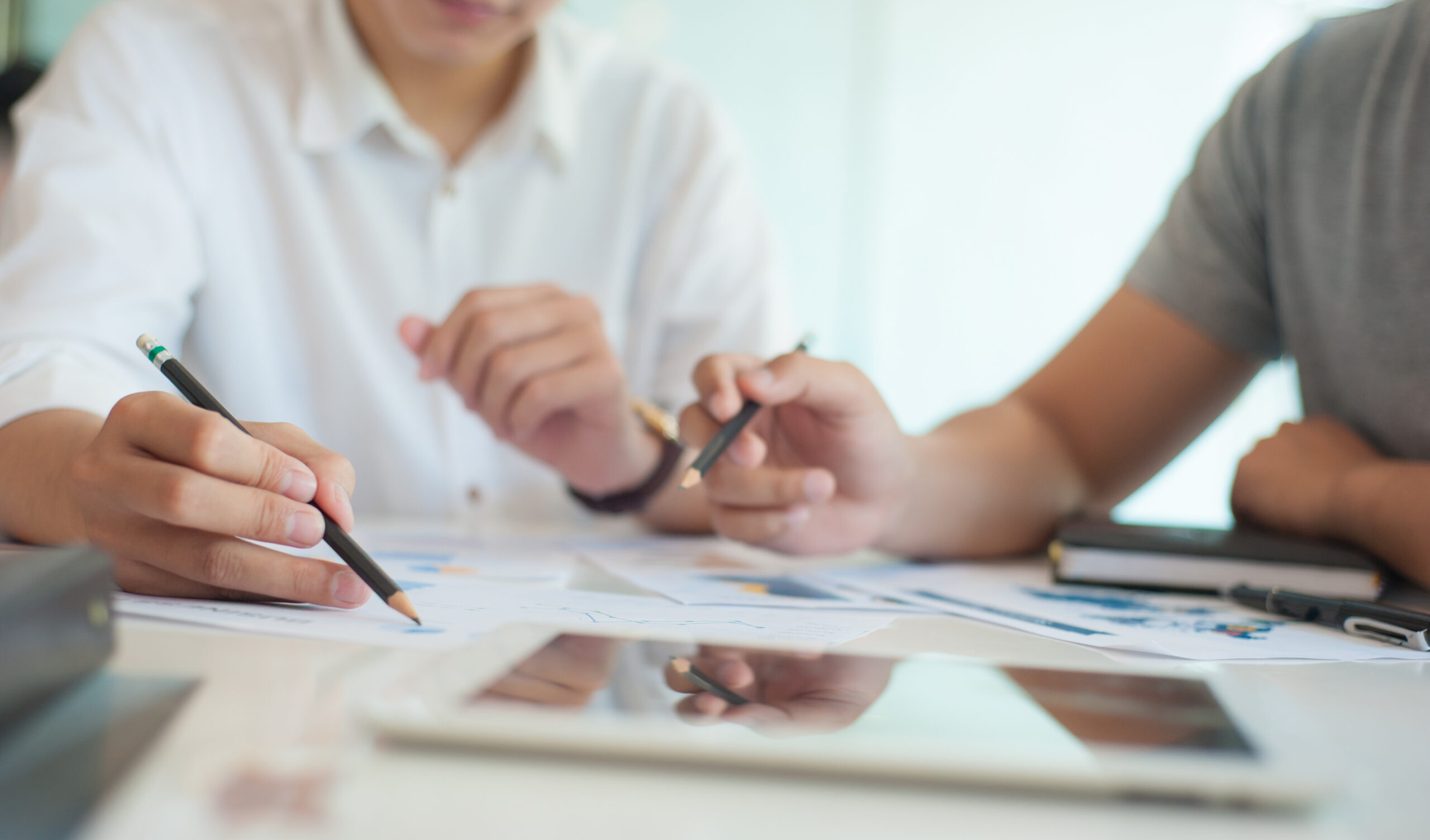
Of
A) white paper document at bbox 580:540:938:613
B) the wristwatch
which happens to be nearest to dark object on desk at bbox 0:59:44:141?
the wristwatch

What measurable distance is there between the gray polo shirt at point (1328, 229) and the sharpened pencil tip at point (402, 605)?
709mm

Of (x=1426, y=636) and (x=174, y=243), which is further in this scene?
(x=174, y=243)

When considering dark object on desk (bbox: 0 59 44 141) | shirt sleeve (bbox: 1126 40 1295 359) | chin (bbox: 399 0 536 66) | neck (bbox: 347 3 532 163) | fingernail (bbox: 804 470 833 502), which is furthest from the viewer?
dark object on desk (bbox: 0 59 44 141)

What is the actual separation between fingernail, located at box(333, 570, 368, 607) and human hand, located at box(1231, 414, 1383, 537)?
624 millimetres

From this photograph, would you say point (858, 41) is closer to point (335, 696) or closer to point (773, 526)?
point (773, 526)

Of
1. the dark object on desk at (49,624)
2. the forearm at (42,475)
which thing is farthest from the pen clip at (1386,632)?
the forearm at (42,475)

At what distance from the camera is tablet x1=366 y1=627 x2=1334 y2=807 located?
257 millimetres

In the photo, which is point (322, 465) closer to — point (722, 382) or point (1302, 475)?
point (722, 382)

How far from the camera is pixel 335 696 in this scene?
0.32 m

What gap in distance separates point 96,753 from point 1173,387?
2.78 ft

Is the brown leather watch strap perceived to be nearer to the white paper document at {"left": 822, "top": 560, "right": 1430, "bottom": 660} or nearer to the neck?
the white paper document at {"left": 822, "top": 560, "right": 1430, "bottom": 660}

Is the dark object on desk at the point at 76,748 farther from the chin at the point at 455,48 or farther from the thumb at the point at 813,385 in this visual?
the chin at the point at 455,48

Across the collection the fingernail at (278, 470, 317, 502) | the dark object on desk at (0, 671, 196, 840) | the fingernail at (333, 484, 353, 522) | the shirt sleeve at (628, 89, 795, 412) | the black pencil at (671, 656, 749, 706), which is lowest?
the dark object on desk at (0, 671, 196, 840)

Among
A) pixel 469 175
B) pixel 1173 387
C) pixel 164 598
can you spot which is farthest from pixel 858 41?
pixel 164 598
